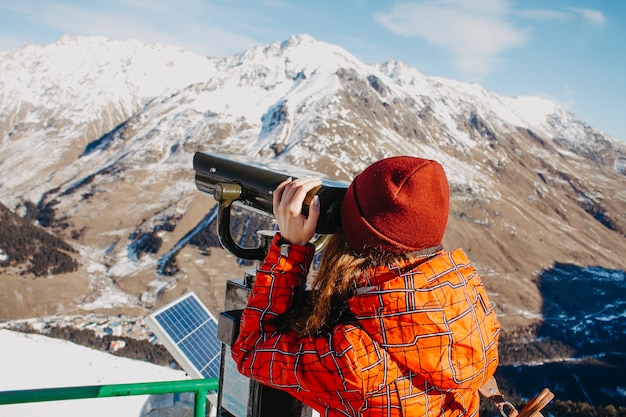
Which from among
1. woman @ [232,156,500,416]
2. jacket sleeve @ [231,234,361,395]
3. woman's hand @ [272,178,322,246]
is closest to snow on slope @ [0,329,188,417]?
jacket sleeve @ [231,234,361,395]

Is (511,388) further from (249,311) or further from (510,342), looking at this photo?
(249,311)

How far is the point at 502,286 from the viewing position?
5418 inches

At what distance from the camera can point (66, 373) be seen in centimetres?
1023

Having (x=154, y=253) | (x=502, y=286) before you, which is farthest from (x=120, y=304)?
(x=502, y=286)

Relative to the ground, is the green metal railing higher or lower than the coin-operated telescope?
lower

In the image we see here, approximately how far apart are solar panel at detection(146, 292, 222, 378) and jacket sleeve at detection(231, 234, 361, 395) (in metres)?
4.19

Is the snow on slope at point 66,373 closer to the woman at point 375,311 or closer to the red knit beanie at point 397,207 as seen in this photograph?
the woman at point 375,311

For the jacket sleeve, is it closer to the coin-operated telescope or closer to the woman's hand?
the woman's hand

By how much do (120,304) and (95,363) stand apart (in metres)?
102

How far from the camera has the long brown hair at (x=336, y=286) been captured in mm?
1867

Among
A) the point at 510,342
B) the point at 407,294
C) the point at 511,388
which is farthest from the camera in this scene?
the point at 510,342

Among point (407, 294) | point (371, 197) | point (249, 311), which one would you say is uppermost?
point (371, 197)

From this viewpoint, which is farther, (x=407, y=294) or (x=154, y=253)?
(x=154, y=253)

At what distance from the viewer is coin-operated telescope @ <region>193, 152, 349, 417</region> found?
2188 mm
